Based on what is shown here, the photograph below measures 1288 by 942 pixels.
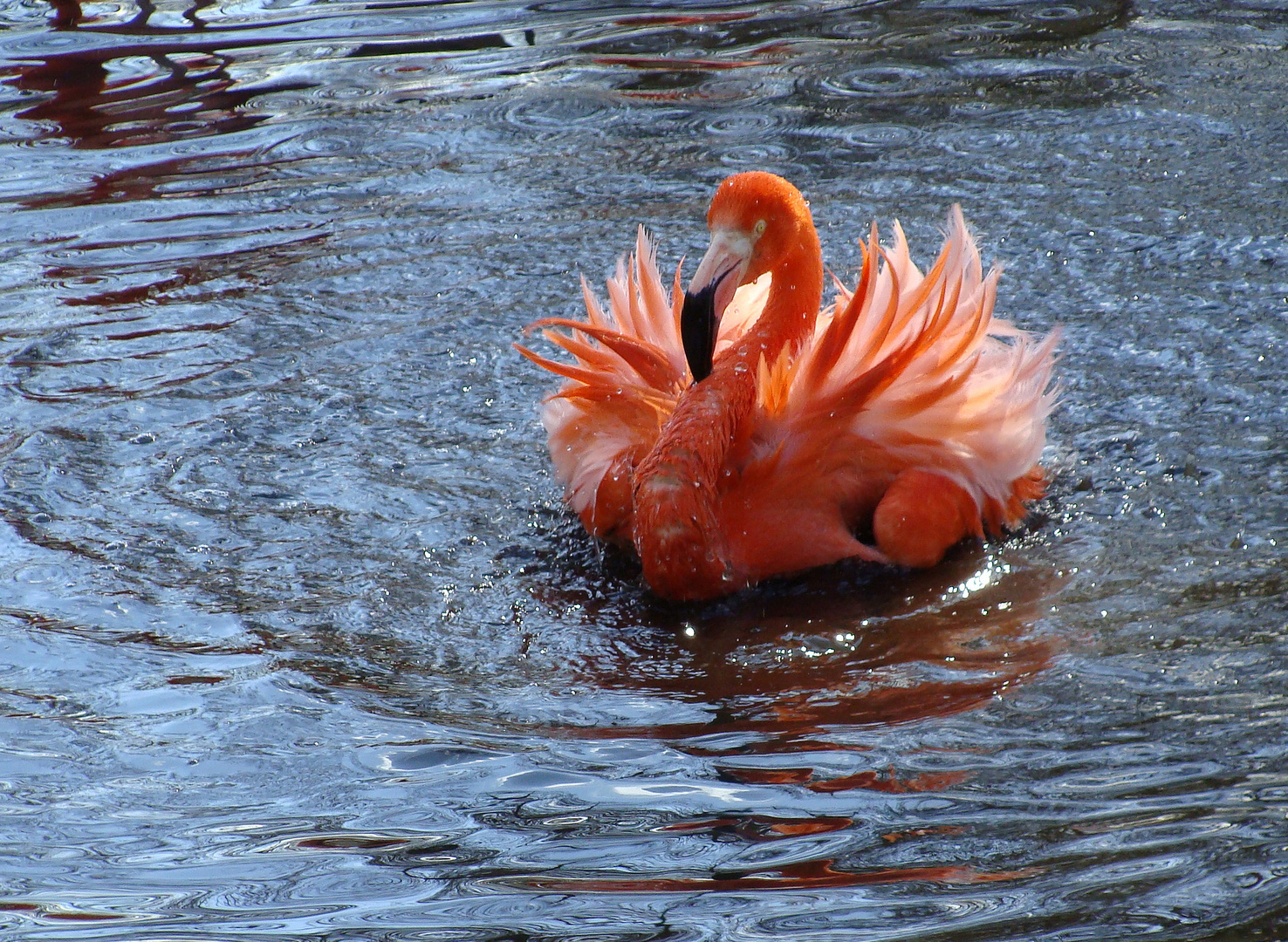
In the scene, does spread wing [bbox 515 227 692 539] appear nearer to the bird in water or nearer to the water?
the bird in water

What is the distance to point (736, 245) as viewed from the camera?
13.4 ft

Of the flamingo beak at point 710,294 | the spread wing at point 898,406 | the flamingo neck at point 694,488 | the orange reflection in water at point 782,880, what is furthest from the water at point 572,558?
the flamingo beak at point 710,294

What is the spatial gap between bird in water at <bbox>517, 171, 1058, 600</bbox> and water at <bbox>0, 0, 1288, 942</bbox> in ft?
0.49

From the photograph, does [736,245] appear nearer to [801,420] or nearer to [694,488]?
[801,420]

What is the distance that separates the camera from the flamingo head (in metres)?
4.00

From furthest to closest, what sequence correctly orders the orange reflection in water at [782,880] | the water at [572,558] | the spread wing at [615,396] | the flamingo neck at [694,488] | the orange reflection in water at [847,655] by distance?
1. the spread wing at [615,396]
2. the flamingo neck at [694,488]
3. the orange reflection in water at [847,655]
4. the water at [572,558]
5. the orange reflection in water at [782,880]

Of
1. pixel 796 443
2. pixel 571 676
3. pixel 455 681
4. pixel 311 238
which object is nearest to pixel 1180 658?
pixel 796 443

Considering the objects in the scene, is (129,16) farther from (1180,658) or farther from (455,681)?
(1180,658)

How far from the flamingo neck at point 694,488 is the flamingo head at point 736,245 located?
0.05 m

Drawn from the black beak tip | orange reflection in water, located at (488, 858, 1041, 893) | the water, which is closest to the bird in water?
the black beak tip

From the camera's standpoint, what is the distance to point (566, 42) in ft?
31.7

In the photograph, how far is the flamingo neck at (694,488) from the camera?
3.88m

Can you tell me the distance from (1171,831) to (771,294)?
2.09m

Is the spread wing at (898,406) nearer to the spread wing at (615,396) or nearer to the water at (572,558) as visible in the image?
the water at (572,558)
